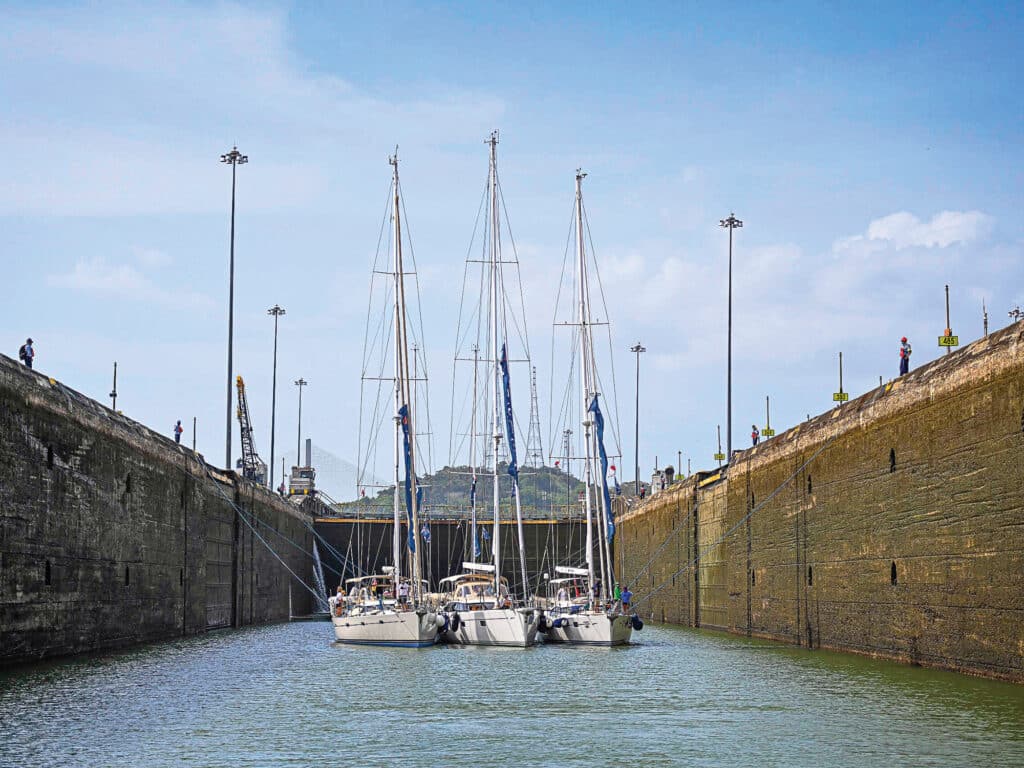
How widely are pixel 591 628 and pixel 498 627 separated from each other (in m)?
3.19

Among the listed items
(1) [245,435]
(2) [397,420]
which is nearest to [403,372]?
(2) [397,420]

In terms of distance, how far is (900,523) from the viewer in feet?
103

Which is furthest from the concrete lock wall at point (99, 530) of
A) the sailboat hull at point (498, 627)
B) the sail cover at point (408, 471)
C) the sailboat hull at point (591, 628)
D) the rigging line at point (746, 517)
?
the rigging line at point (746, 517)

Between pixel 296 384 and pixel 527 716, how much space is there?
99.1 metres

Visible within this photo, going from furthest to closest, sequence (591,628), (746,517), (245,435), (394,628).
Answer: (245,435) → (746,517) → (394,628) → (591,628)

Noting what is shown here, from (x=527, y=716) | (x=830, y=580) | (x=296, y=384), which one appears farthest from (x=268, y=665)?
(x=296, y=384)

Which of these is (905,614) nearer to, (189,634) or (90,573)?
(90,573)

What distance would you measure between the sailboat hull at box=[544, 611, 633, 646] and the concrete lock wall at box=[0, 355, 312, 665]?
13.2m

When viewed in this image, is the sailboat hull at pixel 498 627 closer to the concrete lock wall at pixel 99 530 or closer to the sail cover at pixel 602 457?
the sail cover at pixel 602 457

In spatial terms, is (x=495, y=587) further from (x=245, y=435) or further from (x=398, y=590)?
(x=245, y=435)

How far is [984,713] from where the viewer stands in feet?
78.0

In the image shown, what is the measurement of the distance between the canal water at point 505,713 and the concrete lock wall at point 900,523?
116cm

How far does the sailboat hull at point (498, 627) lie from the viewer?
44.0m

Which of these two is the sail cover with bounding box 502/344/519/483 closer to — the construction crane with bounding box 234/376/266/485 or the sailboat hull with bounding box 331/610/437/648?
the sailboat hull with bounding box 331/610/437/648
